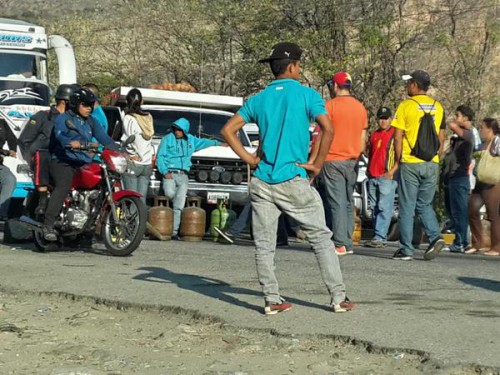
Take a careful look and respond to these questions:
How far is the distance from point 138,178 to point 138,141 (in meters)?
0.50

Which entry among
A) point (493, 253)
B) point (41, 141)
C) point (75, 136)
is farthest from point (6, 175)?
point (493, 253)

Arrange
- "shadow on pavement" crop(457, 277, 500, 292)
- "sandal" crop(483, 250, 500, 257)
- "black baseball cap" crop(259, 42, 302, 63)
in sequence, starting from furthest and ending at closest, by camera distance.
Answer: "sandal" crop(483, 250, 500, 257)
"shadow on pavement" crop(457, 277, 500, 292)
"black baseball cap" crop(259, 42, 302, 63)

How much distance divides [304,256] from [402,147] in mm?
1661

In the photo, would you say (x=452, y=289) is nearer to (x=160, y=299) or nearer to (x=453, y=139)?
(x=160, y=299)

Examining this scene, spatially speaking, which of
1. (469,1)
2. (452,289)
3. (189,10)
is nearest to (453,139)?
(452,289)

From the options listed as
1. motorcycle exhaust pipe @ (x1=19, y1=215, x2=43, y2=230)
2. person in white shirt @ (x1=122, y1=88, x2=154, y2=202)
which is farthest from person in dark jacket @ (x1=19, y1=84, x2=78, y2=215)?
person in white shirt @ (x1=122, y1=88, x2=154, y2=202)

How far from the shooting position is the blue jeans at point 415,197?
12578 millimetres

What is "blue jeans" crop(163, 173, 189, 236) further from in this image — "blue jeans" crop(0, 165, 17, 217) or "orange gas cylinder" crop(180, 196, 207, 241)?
"blue jeans" crop(0, 165, 17, 217)

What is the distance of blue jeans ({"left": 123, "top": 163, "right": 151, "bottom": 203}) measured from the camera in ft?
51.7

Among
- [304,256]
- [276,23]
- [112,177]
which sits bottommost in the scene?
[304,256]

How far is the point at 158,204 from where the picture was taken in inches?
661

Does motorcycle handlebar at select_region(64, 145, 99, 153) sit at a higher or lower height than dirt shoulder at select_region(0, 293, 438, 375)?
higher

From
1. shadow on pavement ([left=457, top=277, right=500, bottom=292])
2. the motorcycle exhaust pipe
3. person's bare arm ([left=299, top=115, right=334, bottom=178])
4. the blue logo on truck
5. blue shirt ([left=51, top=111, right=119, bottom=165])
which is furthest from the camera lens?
the blue logo on truck

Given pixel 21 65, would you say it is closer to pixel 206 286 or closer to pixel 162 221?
pixel 162 221
